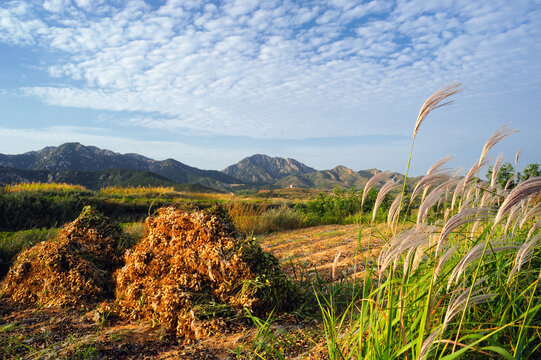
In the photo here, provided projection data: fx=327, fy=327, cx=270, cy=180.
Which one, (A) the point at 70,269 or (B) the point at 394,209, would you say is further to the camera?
(A) the point at 70,269

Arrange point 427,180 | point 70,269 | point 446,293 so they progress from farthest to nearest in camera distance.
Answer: point 70,269 → point 427,180 → point 446,293

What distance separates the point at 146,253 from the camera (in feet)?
11.9

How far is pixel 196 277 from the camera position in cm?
322

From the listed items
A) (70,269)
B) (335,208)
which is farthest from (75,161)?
(70,269)

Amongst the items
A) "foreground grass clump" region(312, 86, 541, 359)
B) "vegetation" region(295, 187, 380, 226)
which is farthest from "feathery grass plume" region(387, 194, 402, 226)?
"vegetation" region(295, 187, 380, 226)

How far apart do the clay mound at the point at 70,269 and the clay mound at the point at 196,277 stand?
588 millimetres

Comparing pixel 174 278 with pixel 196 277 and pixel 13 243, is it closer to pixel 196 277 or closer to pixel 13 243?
pixel 196 277

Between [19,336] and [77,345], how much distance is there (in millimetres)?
759

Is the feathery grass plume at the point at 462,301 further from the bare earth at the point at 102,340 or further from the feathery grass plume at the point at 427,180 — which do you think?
the bare earth at the point at 102,340

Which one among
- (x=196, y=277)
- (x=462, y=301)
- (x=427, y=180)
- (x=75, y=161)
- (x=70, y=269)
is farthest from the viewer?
(x=75, y=161)

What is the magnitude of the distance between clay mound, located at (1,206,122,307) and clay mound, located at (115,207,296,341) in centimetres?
59

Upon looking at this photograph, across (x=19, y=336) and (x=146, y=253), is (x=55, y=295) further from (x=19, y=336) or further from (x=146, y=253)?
(x=146, y=253)

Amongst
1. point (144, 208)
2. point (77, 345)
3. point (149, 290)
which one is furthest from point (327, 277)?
point (144, 208)

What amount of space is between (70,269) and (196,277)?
6.65ft
